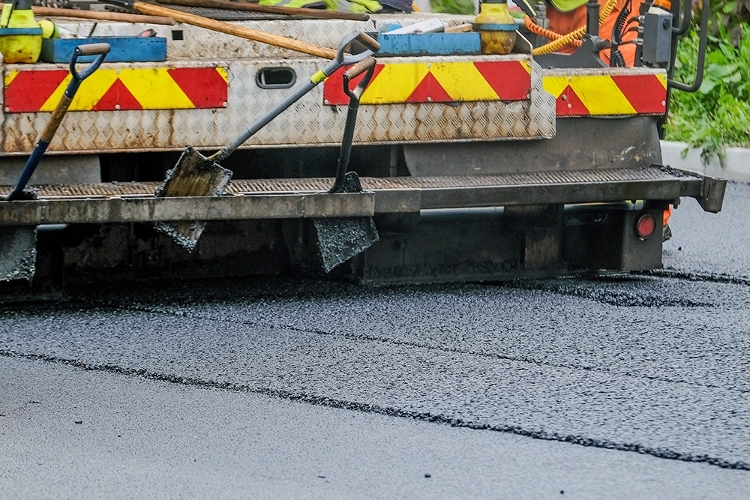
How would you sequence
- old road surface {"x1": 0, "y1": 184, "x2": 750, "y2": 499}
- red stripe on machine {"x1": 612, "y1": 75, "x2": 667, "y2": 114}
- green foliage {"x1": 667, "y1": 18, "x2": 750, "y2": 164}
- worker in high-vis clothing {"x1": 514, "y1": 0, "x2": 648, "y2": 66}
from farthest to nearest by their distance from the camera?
green foliage {"x1": 667, "y1": 18, "x2": 750, "y2": 164}
worker in high-vis clothing {"x1": 514, "y1": 0, "x2": 648, "y2": 66}
red stripe on machine {"x1": 612, "y1": 75, "x2": 667, "y2": 114}
old road surface {"x1": 0, "y1": 184, "x2": 750, "y2": 499}

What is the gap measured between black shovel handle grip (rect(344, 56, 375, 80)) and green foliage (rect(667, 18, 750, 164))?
527 cm

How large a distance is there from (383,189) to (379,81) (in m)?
0.44

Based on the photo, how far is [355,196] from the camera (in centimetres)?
521

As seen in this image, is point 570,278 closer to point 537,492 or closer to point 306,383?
point 306,383

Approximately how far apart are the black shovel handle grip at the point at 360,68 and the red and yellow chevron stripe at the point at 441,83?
18.6 inches

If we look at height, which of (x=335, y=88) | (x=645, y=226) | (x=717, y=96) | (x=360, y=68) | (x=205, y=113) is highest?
(x=360, y=68)

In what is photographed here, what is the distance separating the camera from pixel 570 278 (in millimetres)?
6035

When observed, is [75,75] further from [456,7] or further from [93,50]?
[456,7]

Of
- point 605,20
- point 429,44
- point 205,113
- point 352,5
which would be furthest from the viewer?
point 605,20

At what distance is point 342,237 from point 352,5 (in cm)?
158

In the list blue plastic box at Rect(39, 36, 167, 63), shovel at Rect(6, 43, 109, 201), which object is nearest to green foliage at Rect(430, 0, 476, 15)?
blue plastic box at Rect(39, 36, 167, 63)

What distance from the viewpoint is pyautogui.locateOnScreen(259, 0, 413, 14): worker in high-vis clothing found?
636cm

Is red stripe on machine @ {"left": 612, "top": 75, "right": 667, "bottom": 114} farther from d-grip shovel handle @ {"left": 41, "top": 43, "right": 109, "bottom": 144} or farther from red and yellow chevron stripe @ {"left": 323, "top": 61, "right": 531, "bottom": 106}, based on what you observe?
d-grip shovel handle @ {"left": 41, "top": 43, "right": 109, "bottom": 144}

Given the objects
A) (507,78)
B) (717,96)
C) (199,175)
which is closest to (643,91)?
(507,78)
